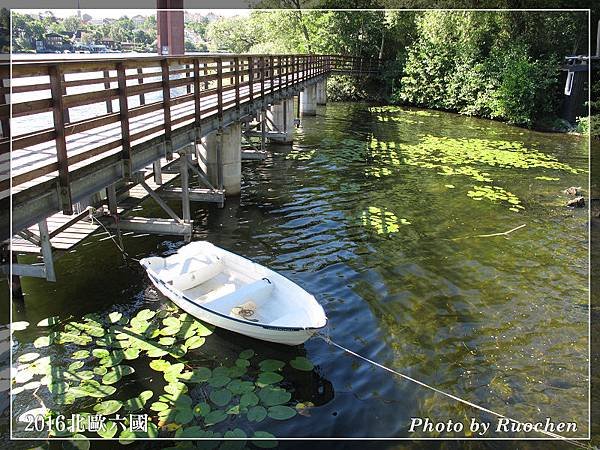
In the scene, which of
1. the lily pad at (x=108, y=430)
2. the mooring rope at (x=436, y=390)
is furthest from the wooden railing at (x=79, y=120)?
the mooring rope at (x=436, y=390)

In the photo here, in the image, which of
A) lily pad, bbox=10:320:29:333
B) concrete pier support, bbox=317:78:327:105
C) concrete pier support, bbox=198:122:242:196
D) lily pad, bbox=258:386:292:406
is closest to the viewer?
lily pad, bbox=258:386:292:406

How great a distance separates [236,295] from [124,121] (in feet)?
10.4

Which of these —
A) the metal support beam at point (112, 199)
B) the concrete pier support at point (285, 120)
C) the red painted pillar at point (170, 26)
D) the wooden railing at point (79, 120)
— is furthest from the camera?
the red painted pillar at point (170, 26)

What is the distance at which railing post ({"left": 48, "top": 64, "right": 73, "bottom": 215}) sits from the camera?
A: 5.94m

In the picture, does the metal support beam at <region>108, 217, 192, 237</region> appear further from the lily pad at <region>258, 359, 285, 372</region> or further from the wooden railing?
the lily pad at <region>258, 359, 285, 372</region>

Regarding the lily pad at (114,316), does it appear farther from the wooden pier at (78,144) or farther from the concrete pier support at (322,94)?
the concrete pier support at (322,94)

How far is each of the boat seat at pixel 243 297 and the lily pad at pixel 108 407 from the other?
1933mm

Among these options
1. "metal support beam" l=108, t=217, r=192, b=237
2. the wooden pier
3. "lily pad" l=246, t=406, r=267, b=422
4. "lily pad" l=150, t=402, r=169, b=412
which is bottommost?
"lily pad" l=246, t=406, r=267, b=422

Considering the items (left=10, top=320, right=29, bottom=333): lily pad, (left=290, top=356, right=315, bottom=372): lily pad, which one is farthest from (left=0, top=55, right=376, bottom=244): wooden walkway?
(left=290, top=356, right=315, bottom=372): lily pad

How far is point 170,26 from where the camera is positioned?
91.6ft

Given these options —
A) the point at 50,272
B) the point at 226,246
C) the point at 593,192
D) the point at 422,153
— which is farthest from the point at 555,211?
the point at 50,272

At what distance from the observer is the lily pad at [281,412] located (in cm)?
625

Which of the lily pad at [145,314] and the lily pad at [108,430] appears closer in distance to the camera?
the lily pad at [108,430]

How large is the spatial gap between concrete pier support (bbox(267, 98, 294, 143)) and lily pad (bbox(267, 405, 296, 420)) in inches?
692
